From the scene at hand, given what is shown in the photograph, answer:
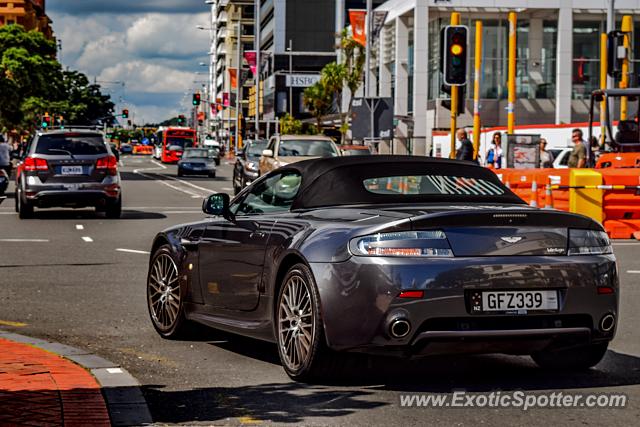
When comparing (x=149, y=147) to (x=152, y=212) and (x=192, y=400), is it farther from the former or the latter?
(x=192, y=400)

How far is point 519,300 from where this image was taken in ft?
22.7

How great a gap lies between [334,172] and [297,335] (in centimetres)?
120

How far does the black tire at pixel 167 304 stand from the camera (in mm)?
8977

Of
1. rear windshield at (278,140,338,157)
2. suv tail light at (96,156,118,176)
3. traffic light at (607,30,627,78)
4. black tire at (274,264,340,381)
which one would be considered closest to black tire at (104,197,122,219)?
suv tail light at (96,156,118,176)

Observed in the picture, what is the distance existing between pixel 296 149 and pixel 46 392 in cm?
2647

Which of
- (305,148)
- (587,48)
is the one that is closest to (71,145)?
(305,148)

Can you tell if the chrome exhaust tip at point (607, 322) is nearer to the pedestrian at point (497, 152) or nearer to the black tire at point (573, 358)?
the black tire at point (573, 358)

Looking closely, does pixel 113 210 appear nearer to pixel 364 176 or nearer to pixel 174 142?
pixel 364 176

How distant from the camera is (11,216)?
25.3m

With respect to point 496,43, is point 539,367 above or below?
below

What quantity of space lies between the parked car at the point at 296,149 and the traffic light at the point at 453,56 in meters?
9.50

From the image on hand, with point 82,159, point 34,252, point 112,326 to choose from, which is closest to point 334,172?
point 112,326

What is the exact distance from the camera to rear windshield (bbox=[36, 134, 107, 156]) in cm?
2428

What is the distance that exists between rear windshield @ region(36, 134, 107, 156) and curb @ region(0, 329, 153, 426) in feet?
50.9
